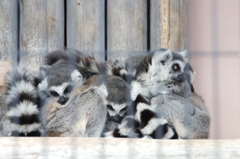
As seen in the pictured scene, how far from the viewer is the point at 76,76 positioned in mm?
2594

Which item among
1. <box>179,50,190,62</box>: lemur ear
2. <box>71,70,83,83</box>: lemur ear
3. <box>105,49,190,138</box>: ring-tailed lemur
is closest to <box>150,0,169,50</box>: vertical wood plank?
<box>179,50,190,62</box>: lemur ear

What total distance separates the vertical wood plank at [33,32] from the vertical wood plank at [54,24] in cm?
3

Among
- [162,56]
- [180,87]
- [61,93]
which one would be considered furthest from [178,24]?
[61,93]

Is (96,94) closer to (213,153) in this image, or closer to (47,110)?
(47,110)

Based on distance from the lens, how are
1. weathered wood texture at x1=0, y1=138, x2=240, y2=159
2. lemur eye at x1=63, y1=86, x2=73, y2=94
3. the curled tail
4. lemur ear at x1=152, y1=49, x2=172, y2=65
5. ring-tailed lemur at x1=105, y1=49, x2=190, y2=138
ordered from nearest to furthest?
weathered wood texture at x1=0, y1=138, x2=240, y2=159 < the curled tail < ring-tailed lemur at x1=105, y1=49, x2=190, y2=138 < lemur eye at x1=63, y1=86, x2=73, y2=94 < lemur ear at x1=152, y1=49, x2=172, y2=65

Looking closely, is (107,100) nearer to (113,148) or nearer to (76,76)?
(76,76)

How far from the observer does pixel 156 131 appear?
90.4 inches

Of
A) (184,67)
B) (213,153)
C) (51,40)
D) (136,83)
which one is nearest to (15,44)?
(51,40)

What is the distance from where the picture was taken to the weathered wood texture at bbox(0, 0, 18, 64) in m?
3.02

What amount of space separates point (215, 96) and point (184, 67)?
0.52 meters

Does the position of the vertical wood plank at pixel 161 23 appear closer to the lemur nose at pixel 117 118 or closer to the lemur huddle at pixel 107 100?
the lemur huddle at pixel 107 100

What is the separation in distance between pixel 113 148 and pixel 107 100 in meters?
0.52

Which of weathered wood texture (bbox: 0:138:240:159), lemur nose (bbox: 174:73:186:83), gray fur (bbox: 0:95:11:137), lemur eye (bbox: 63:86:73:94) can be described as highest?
lemur nose (bbox: 174:73:186:83)

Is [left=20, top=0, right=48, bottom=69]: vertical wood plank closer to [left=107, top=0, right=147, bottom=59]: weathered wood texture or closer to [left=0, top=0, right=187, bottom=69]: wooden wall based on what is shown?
[left=0, top=0, right=187, bottom=69]: wooden wall
